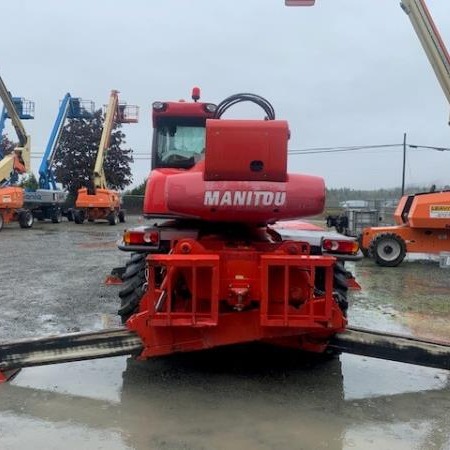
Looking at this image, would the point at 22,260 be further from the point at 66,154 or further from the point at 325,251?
the point at 66,154

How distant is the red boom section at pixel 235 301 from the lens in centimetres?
462

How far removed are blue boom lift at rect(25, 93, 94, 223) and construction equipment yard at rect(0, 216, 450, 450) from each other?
69.8 ft

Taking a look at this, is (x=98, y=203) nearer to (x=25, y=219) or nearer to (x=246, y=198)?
(x=25, y=219)

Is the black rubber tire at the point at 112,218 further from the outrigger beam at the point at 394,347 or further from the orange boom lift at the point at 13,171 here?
the outrigger beam at the point at 394,347

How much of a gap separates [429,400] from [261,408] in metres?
1.34

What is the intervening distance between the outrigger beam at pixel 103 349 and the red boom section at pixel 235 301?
7.1 inches

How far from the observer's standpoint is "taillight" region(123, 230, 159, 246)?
5348mm

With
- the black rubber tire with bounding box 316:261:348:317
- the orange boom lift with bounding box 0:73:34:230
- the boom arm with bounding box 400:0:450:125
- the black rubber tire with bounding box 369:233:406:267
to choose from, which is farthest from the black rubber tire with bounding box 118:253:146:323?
the orange boom lift with bounding box 0:73:34:230

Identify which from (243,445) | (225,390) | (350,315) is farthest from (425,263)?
(243,445)

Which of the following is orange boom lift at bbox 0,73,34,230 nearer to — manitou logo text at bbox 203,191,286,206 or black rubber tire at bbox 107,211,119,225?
black rubber tire at bbox 107,211,119,225

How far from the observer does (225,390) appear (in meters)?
4.82

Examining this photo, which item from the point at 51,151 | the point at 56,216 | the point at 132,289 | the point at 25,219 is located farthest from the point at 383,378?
the point at 51,151

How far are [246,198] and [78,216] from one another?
2503 cm

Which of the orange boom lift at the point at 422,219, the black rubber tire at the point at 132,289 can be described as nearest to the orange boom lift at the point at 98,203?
the orange boom lift at the point at 422,219
